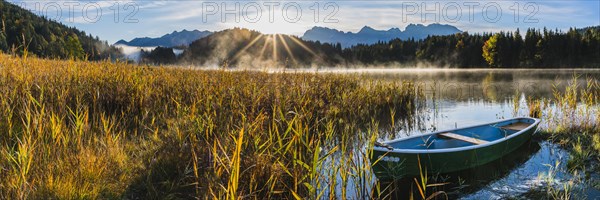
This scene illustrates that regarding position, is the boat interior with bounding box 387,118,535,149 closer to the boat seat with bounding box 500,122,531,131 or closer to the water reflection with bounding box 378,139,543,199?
the boat seat with bounding box 500,122,531,131

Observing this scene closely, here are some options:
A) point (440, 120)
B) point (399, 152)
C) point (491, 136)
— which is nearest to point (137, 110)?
point (399, 152)

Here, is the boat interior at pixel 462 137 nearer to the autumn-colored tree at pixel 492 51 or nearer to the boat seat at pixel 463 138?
the boat seat at pixel 463 138

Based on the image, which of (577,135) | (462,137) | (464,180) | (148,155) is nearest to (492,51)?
(577,135)

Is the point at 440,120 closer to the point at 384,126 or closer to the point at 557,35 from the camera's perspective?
the point at 384,126

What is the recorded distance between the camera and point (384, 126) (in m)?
12.6

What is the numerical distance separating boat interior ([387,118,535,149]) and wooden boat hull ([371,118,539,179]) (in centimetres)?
34

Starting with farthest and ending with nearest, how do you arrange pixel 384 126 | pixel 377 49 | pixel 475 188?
pixel 377 49
pixel 384 126
pixel 475 188

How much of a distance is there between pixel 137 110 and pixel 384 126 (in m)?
7.53

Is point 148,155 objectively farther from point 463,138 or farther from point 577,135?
point 577,135

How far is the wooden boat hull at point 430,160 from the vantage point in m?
6.74

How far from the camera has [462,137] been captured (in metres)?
8.63

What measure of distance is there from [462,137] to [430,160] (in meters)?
1.96

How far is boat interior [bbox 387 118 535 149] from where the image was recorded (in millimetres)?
8327

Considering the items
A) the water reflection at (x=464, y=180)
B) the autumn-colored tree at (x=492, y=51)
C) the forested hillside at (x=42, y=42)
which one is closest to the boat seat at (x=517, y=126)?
the water reflection at (x=464, y=180)
